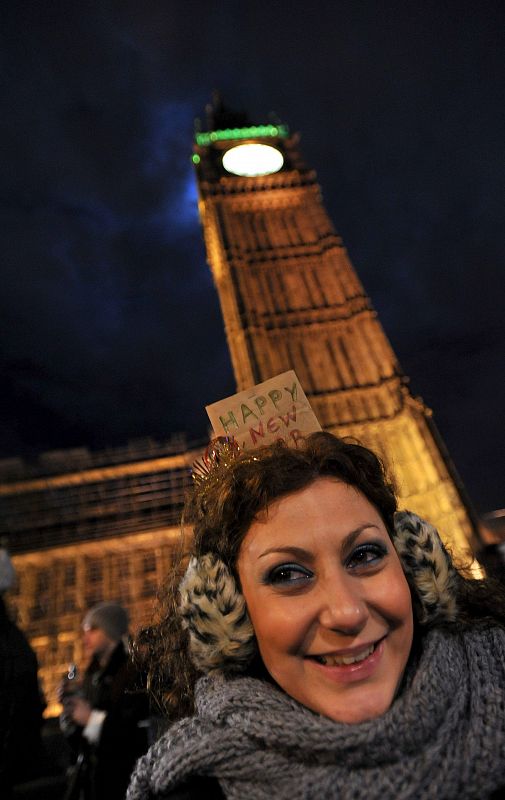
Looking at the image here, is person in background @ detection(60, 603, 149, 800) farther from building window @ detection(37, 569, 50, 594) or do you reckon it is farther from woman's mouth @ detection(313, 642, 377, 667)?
building window @ detection(37, 569, 50, 594)

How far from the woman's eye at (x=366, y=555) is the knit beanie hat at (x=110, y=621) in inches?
96.2

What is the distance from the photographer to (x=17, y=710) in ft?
7.88

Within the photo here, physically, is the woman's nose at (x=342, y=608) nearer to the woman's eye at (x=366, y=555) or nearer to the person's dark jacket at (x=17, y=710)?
the woman's eye at (x=366, y=555)

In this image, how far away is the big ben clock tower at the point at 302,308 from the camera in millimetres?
20250

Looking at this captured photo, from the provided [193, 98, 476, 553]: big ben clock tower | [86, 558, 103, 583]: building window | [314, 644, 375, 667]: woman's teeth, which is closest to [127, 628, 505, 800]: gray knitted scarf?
[314, 644, 375, 667]: woman's teeth

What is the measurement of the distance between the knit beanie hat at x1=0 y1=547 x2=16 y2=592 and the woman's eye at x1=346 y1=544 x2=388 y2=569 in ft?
8.03

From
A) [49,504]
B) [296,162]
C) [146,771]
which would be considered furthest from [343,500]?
[296,162]

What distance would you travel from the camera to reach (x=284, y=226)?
27.3 meters

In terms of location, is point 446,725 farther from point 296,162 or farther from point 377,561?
point 296,162

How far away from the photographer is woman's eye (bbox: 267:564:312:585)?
1.17m

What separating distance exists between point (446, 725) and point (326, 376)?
2178 cm

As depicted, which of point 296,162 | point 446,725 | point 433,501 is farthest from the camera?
point 296,162

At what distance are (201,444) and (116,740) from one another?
25.0 meters

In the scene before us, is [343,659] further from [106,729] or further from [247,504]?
[106,729]
